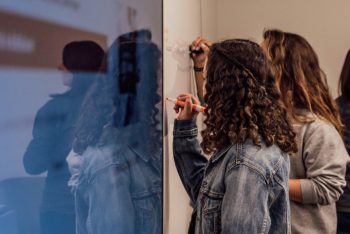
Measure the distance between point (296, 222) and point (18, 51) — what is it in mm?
1164

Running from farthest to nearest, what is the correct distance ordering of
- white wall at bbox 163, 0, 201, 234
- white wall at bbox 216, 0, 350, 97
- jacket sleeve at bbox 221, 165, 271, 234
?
white wall at bbox 216, 0, 350, 97, white wall at bbox 163, 0, 201, 234, jacket sleeve at bbox 221, 165, 271, 234

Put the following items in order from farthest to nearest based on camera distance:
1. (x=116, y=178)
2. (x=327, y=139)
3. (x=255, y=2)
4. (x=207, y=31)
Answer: (x=255, y=2) < (x=207, y=31) < (x=327, y=139) < (x=116, y=178)

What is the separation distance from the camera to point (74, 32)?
26.9 inches

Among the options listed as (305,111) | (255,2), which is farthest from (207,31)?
(305,111)

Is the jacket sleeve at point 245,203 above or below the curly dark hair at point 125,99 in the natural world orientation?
below

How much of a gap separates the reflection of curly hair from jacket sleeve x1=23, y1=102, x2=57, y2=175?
1.74ft

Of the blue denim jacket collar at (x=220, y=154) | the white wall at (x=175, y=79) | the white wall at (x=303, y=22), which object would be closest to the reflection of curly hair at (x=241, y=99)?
the blue denim jacket collar at (x=220, y=154)

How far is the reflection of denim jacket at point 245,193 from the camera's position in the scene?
979 millimetres

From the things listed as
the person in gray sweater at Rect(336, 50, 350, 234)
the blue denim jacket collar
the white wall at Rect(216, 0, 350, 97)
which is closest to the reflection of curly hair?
the blue denim jacket collar

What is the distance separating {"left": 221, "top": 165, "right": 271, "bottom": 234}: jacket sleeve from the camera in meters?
0.97

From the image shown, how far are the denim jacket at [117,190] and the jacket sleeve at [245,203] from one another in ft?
0.72

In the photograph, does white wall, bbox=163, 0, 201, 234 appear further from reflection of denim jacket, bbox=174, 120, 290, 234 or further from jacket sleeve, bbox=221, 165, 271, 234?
jacket sleeve, bbox=221, 165, 271, 234

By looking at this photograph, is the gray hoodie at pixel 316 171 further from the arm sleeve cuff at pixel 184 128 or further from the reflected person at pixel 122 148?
the reflected person at pixel 122 148

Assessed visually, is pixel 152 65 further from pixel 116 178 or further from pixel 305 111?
pixel 305 111
